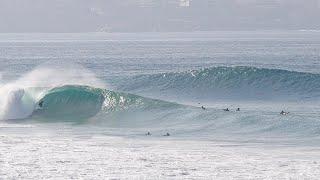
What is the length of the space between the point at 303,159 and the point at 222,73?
119ft

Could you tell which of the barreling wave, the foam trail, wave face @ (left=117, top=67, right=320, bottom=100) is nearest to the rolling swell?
the barreling wave

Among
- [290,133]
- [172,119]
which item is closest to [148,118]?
[172,119]

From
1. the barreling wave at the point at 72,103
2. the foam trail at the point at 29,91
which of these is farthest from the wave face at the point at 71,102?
the foam trail at the point at 29,91

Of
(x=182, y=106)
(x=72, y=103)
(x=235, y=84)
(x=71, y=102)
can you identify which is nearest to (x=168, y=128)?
(x=182, y=106)

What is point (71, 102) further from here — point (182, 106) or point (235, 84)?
point (235, 84)

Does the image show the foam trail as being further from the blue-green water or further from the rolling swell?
the rolling swell

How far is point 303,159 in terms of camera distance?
26.2 meters

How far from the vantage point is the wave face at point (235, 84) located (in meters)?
56.4

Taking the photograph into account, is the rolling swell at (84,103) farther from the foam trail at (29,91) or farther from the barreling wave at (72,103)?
the foam trail at (29,91)

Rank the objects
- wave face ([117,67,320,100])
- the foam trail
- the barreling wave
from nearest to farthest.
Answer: the foam trail → the barreling wave → wave face ([117,67,320,100])

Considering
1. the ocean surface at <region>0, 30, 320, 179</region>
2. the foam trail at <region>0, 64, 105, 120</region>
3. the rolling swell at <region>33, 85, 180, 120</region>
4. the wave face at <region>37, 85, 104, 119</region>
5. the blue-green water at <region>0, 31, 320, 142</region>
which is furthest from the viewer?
the wave face at <region>37, 85, 104, 119</region>

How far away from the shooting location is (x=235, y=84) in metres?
60.5

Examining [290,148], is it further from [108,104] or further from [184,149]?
[108,104]

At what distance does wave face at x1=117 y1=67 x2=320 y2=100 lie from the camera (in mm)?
56406
